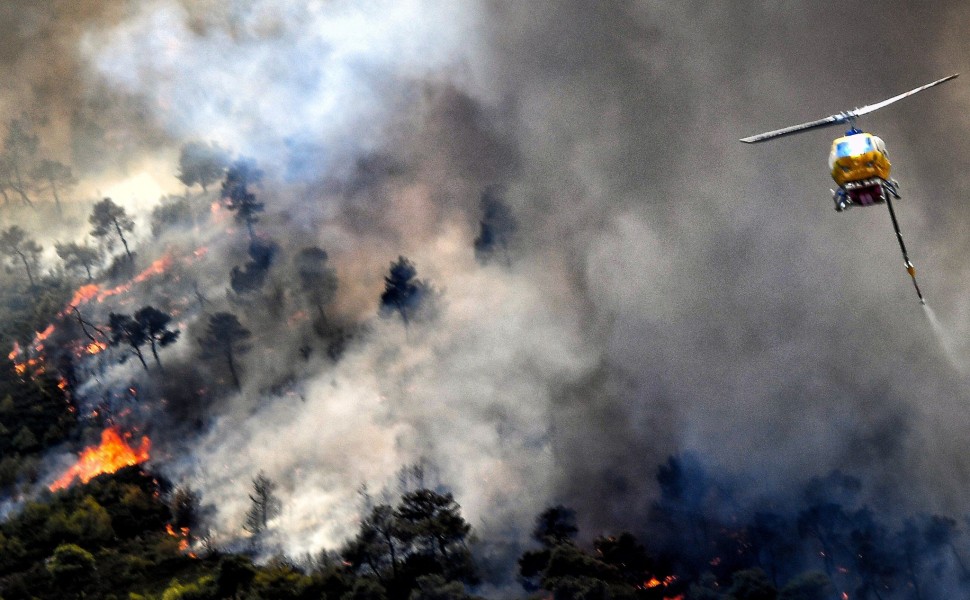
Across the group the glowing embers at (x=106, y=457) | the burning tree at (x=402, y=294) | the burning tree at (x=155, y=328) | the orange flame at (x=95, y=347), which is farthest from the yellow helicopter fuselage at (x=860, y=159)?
the orange flame at (x=95, y=347)

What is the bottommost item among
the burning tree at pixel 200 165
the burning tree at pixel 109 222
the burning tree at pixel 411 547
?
the burning tree at pixel 411 547

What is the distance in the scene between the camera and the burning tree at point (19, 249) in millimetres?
171500

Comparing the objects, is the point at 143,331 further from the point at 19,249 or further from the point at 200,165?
the point at 19,249

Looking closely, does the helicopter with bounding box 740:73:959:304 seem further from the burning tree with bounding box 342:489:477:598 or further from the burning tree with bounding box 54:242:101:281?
the burning tree with bounding box 54:242:101:281

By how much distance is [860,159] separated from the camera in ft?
189

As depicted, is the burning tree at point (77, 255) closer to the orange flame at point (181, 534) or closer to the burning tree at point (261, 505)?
the orange flame at point (181, 534)

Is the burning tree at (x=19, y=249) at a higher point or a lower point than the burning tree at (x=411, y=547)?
higher

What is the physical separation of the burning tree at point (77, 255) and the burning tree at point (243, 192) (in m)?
27.0

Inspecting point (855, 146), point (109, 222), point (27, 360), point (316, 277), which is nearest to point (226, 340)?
point (316, 277)

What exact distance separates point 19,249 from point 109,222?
21.9 meters

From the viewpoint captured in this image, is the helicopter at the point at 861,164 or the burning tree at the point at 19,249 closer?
the helicopter at the point at 861,164

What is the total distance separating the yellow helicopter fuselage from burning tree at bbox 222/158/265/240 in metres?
102

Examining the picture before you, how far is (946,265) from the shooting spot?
12531 cm

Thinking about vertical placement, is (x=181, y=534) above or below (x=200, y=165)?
below
